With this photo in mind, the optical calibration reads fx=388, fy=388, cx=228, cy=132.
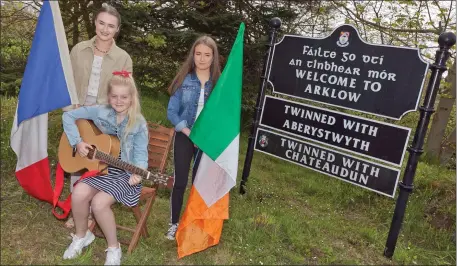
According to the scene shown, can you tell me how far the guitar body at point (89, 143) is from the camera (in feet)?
10.4

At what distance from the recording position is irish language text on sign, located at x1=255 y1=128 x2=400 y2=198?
3.62m

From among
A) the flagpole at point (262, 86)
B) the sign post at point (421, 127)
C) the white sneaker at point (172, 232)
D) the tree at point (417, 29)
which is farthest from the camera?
the tree at point (417, 29)

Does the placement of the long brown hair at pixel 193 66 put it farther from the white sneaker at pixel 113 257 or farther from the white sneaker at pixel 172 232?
the white sneaker at pixel 113 257

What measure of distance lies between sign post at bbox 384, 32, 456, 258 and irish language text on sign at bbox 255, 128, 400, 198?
0.14 meters

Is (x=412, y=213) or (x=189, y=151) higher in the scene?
(x=189, y=151)

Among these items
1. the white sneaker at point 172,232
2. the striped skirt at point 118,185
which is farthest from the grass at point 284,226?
the striped skirt at point 118,185

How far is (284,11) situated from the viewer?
6.56 meters

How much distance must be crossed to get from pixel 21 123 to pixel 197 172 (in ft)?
5.28

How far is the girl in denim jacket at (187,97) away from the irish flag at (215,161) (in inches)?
5.9

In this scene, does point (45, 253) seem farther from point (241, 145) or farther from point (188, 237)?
point (241, 145)

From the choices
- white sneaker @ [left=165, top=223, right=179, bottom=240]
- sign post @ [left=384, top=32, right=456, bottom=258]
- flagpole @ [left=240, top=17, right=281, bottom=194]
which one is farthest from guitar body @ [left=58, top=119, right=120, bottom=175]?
sign post @ [left=384, top=32, right=456, bottom=258]

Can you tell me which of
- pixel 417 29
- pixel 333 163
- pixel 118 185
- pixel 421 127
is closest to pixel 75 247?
pixel 118 185

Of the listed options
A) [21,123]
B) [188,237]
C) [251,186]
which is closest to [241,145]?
[251,186]

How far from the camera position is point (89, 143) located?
321 cm
